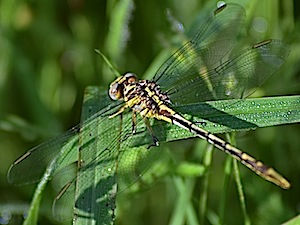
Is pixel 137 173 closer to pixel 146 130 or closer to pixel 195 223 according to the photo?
pixel 146 130

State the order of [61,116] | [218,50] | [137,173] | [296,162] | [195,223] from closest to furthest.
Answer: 1. [137,173]
2. [195,223]
3. [218,50]
4. [296,162]
5. [61,116]

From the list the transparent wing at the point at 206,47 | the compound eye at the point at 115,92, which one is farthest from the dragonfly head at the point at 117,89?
the transparent wing at the point at 206,47

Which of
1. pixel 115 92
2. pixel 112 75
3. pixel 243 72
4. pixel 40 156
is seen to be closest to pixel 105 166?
pixel 40 156

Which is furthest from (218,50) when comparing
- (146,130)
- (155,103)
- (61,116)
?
(61,116)

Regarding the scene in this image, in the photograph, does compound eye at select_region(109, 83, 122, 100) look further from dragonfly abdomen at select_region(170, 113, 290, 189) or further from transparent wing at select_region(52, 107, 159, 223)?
dragonfly abdomen at select_region(170, 113, 290, 189)

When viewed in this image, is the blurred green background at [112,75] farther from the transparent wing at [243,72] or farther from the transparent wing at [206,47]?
the transparent wing at [243,72]

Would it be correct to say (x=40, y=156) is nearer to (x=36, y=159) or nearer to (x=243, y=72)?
(x=36, y=159)
